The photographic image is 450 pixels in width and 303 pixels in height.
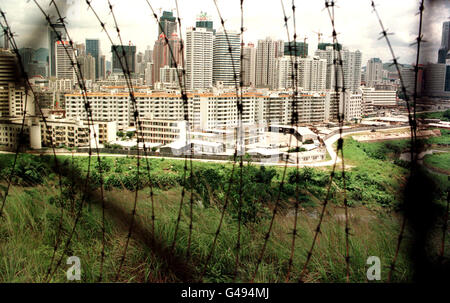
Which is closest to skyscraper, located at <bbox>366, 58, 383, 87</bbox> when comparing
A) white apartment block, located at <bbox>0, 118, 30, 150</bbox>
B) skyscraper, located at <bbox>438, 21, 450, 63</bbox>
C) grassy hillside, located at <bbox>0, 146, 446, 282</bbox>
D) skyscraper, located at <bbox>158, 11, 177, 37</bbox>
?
skyscraper, located at <bbox>158, 11, 177, 37</bbox>

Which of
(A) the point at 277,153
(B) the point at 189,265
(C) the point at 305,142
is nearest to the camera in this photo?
(B) the point at 189,265

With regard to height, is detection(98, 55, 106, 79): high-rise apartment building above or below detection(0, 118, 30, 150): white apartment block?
above

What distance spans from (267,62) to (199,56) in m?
4.21

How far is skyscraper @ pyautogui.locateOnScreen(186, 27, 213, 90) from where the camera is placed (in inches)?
456

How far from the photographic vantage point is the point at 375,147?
13938 mm

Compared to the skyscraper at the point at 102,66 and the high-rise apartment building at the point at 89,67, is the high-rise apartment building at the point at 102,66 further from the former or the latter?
the high-rise apartment building at the point at 89,67

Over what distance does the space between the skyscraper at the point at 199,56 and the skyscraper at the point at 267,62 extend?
2144 millimetres

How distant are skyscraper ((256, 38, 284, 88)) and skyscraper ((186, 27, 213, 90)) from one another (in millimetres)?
2144

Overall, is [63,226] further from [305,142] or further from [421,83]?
[305,142]

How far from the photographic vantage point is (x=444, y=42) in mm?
1321

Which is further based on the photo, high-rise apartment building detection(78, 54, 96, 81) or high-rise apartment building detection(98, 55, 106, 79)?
high-rise apartment building detection(98, 55, 106, 79)

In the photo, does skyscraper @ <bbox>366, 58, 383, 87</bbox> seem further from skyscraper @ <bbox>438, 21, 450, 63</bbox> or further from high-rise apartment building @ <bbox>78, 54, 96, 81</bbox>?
skyscraper @ <bbox>438, 21, 450, 63</bbox>

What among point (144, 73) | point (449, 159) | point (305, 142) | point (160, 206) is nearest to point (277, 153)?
point (305, 142)
